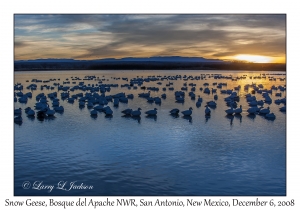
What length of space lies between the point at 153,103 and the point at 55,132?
13.3m

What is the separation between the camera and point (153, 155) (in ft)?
57.9

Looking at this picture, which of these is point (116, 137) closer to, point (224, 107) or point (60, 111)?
point (60, 111)

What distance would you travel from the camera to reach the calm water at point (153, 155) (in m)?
14.1

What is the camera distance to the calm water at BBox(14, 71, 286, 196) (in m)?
14.1
